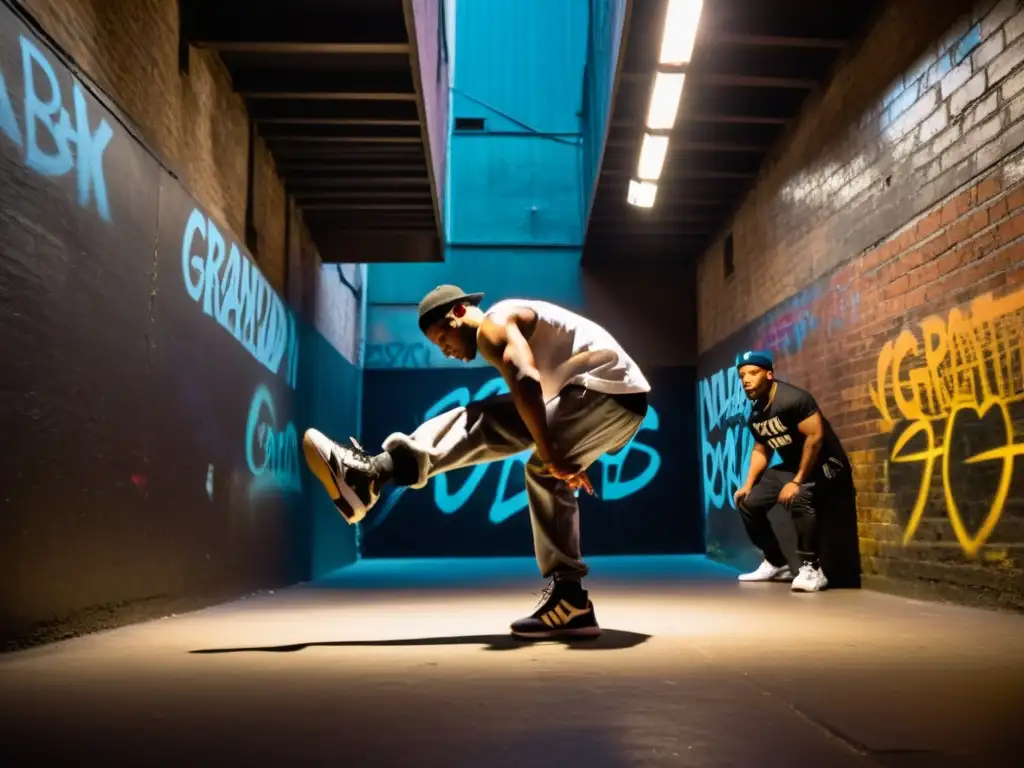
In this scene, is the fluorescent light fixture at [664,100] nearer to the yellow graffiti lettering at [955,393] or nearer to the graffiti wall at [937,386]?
the graffiti wall at [937,386]

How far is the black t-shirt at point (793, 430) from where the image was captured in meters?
5.76

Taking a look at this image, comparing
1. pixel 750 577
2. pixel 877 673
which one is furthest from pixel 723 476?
pixel 877 673

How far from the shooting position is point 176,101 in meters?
4.53

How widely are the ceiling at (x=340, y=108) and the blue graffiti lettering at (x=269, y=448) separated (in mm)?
1975

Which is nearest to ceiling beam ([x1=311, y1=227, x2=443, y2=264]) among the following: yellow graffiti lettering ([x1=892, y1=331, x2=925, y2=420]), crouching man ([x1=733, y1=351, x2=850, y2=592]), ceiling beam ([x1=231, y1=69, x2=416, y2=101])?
ceiling beam ([x1=231, y1=69, x2=416, y2=101])

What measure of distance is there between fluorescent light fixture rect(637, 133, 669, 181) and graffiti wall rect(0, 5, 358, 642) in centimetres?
356

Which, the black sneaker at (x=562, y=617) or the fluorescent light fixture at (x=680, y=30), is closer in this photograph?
the black sneaker at (x=562, y=617)

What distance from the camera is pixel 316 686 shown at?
2.29m

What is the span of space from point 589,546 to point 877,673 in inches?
322

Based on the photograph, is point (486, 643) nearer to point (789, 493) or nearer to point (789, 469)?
point (789, 493)

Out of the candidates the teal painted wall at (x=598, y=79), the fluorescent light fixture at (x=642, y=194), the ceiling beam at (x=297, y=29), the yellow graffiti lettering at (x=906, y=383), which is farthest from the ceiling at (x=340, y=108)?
the yellow graffiti lettering at (x=906, y=383)

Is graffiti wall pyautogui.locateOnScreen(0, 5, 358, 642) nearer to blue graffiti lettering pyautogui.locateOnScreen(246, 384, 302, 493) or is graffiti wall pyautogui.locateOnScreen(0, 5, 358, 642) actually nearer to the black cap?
blue graffiti lettering pyautogui.locateOnScreen(246, 384, 302, 493)

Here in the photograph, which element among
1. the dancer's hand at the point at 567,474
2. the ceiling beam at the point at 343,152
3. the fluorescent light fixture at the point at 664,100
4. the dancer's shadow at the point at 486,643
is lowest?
the dancer's shadow at the point at 486,643

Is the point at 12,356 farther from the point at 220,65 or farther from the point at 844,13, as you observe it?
the point at 844,13
